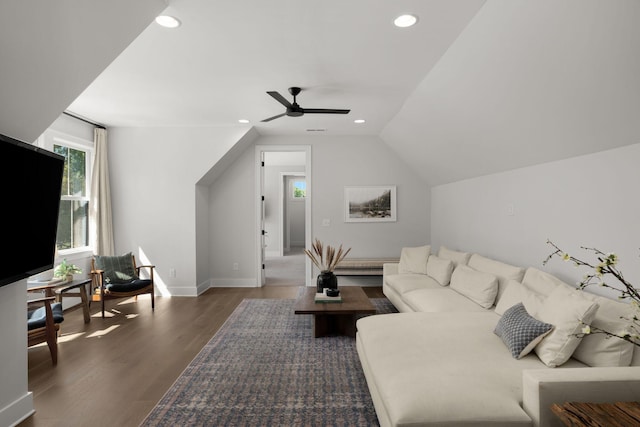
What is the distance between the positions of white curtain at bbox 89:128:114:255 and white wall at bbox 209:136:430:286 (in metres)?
1.55

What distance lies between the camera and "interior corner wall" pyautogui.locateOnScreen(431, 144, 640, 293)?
7.52 feet

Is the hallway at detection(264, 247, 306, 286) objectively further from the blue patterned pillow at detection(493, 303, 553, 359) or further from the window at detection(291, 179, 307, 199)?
the blue patterned pillow at detection(493, 303, 553, 359)

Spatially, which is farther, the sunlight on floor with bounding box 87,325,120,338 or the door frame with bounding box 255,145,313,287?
the door frame with bounding box 255,145,313,287

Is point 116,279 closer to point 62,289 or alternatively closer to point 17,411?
point 62,289

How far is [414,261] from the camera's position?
4828mm

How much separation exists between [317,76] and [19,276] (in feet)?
9.22

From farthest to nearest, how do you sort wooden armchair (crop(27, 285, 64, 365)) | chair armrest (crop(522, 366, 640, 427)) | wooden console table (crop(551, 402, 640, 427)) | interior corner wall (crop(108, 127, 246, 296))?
interior corner wall (crop(108, 127, 246, 296)) → wooden armchair (crop(27, 285, 64, 365)) → chair armrest (crop(522, 366, 640, 427)) → wooden console table (crop(551, 402, 640, 427))

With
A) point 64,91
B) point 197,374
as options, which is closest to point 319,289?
A: point 197,374

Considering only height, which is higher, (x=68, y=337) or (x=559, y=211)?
(x=559, y=211)

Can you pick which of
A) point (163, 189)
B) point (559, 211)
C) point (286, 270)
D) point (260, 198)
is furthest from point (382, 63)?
point (286, 270)

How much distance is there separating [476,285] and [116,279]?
176 inches

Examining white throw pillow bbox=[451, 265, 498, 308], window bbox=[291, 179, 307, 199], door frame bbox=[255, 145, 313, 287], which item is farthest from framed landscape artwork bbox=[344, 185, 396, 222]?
window bbox=[291, 179, 307, 199]

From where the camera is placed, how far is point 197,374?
9.14ft

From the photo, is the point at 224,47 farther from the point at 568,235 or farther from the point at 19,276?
the point at 568,235
